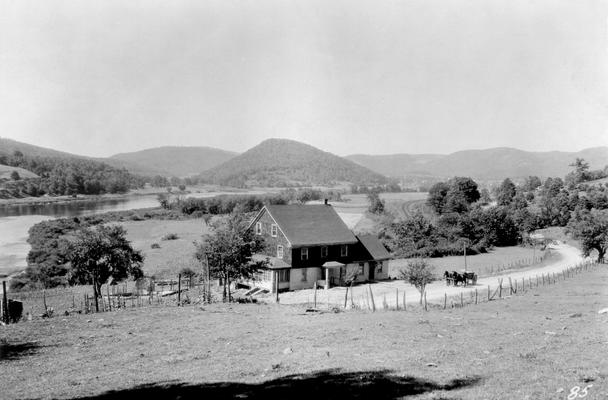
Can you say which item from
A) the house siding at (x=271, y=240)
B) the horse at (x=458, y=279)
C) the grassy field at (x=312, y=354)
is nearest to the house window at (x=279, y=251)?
the house siding at (x=271, y=240)

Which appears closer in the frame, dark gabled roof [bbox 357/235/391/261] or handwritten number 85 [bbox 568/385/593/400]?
handwritten number 85 [bbox 568/385/593/400]

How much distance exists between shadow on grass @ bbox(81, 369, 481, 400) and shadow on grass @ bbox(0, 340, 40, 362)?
7539 mm

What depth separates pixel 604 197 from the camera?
348 ft

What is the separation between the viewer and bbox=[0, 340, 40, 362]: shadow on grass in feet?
59.9

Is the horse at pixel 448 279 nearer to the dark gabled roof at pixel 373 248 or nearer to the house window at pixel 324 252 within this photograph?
the dark gabled roof at pixel 373 248

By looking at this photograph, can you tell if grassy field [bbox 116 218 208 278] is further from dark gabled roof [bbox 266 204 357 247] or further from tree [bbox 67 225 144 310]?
tree [bbox 67 225 144 310]

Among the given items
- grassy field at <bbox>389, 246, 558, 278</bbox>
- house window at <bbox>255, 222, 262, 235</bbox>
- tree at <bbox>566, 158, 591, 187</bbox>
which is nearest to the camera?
house window at <bbox>255, 222, 262, 235</bbox>

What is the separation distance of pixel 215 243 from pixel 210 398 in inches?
930

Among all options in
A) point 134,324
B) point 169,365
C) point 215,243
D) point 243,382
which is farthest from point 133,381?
point 215,243

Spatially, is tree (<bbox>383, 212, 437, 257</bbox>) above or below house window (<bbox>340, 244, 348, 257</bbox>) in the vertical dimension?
below

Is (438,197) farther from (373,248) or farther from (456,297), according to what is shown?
(456,297)

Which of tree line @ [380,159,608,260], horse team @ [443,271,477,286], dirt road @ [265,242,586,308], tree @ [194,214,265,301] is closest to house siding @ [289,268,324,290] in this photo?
dirt road @ [265,242,586,308]

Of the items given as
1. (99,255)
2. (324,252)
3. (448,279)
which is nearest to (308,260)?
(324,252)

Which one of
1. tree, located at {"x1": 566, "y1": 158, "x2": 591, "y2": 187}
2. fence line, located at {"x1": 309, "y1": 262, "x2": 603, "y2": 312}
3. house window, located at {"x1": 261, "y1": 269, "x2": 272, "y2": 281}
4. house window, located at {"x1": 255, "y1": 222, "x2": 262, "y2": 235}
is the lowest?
fence line, located at {"x1": 309, "y1": 262, "x2": 603, "y2": 312}
